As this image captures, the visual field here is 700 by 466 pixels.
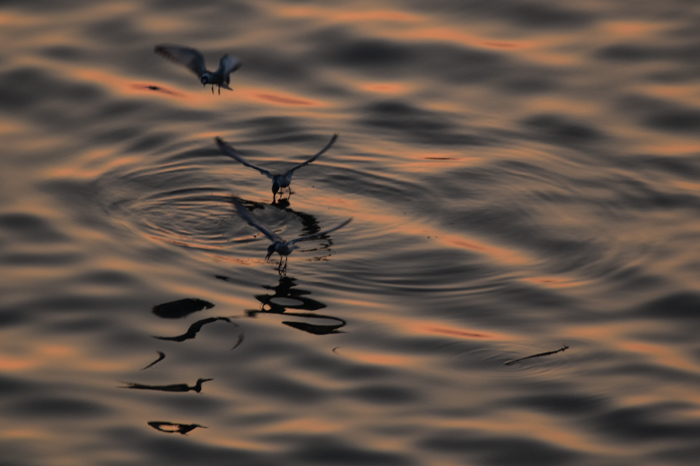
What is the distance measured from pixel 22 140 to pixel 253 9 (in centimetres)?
448

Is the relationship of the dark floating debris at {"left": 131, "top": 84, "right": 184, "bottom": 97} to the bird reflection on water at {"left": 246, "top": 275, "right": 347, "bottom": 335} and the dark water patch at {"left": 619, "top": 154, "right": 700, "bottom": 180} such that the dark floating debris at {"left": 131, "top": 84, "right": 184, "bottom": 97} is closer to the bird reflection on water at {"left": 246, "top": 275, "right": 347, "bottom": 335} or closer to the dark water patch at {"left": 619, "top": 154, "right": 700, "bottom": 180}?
the bird reflection on water at {"left": 246, "top": 275, "right": 347, "bottom": 335}

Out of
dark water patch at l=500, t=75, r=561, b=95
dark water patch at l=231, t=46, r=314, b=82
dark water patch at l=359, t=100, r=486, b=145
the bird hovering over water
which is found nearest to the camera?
the bird hovering over water

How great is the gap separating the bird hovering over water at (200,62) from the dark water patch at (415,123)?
101 inches

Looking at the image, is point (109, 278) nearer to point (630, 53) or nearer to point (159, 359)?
point (159, 359)

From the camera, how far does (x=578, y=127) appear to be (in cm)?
1195

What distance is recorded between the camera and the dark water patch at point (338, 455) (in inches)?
280

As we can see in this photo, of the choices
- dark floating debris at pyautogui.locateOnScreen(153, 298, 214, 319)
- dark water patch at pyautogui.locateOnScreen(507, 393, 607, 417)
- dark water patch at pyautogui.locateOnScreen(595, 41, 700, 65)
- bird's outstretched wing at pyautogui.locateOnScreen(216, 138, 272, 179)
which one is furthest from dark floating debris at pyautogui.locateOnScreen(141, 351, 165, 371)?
dark water patch at pyautogui.locateOnScreen(595, 41, 700, 65)

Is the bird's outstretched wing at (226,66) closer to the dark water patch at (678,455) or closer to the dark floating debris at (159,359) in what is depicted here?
the dark floating debris at (159,359)

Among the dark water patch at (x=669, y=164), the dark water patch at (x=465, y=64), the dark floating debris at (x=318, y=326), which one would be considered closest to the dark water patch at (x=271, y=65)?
the dark water patch at (x=465, y=64)

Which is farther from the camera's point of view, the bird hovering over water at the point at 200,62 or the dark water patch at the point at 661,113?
the dark water patch at the point at 661,113

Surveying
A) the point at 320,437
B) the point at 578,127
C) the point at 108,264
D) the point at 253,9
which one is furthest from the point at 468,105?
the point at 320,437

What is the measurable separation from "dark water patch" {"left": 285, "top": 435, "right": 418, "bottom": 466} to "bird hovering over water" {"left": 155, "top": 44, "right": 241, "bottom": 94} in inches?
152

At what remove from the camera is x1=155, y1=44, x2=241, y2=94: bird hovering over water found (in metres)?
9.68

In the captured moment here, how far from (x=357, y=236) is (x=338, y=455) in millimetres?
3015
